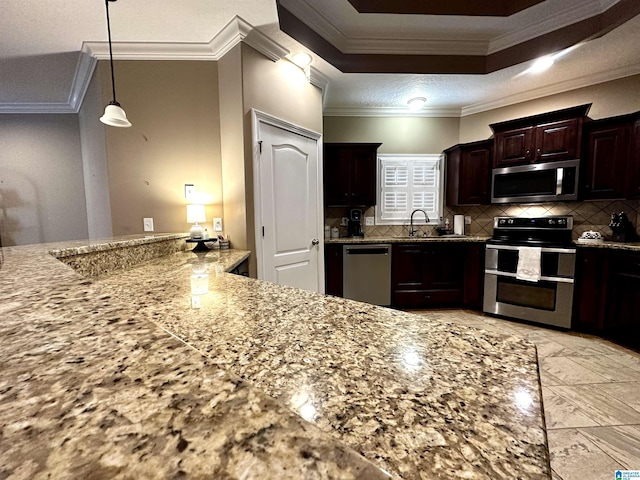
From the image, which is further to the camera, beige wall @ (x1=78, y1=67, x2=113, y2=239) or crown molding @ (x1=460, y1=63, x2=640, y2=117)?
crown molding @ (x1=460, y1=63, x2=640, y2=117)

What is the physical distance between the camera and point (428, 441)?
356 millimetres

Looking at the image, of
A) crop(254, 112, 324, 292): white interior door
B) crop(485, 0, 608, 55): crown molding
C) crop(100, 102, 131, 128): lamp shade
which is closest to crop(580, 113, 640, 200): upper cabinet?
crop(485, 0, 608, 55): crown molding

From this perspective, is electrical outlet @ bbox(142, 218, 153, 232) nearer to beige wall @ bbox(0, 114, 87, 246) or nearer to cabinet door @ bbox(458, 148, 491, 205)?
beige wall @ bbox(0, 114, 87, 246)

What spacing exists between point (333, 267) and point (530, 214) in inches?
102

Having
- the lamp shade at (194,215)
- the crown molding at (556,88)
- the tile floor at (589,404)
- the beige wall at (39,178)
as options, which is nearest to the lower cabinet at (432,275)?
the tile floor at (589,404)

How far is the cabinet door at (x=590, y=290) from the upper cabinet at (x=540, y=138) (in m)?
1.08

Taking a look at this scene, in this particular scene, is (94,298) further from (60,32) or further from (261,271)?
(60,32)

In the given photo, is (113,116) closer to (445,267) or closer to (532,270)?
(445,267)

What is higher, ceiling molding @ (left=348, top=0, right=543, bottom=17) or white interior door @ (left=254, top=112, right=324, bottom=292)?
ceiling molding @ (left=348, top=0, right=543, bottom=17)

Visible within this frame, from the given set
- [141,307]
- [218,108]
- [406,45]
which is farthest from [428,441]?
[406,45]

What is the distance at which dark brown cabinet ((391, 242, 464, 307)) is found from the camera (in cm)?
347

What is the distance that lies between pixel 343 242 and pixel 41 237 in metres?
3.95

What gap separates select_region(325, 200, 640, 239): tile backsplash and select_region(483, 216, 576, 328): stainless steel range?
248 millimetres

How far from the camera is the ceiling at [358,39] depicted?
2.01 meters
